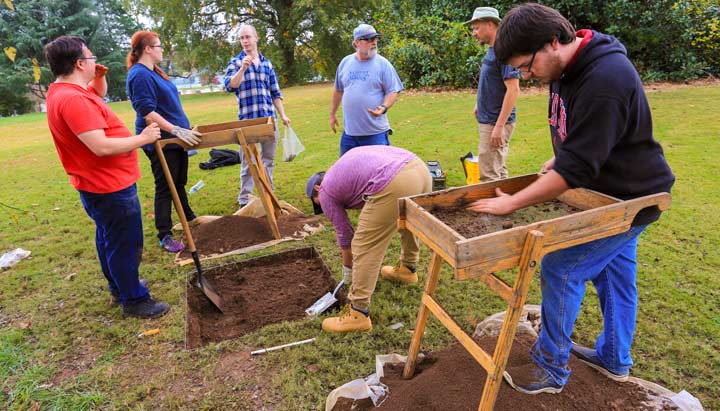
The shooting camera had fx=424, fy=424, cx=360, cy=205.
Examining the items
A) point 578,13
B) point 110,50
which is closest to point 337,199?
point 578,13

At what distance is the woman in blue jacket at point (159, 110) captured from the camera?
4129 mm

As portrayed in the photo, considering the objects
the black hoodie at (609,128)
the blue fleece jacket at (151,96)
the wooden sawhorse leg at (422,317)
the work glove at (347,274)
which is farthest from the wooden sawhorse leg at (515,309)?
the blue fleece jacket at (151,96)

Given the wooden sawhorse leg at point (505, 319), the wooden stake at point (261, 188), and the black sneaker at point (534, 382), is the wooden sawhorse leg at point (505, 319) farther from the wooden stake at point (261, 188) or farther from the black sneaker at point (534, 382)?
the wooden stake at point (261, 188)

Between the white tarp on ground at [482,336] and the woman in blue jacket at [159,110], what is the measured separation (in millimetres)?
2724

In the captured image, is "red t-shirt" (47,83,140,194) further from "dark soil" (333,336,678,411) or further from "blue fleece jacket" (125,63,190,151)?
"dark soil" (333,336,678,411)

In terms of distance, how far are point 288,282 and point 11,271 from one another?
2980 mm

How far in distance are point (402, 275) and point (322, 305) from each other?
772 millimetres

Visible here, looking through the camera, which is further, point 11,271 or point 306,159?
point 306,159

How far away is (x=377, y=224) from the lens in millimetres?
2785

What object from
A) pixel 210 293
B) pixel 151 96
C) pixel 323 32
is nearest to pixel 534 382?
pixel 210 293

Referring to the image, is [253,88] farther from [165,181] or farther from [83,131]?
[83,131]

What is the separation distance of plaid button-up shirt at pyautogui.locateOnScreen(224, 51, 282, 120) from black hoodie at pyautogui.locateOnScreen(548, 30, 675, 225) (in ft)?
13.1

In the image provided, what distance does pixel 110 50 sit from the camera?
27969 mm

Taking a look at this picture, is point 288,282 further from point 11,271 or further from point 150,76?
point 11,271
